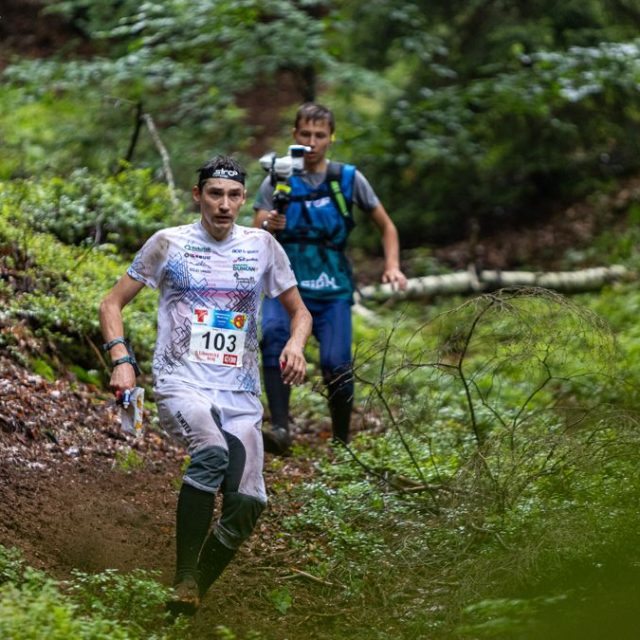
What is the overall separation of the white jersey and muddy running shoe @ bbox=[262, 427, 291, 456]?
8.10ft

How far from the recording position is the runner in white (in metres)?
5.09

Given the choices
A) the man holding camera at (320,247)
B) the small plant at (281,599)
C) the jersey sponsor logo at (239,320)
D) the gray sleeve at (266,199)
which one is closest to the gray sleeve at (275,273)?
the jersey sponsor logo at (239,320)

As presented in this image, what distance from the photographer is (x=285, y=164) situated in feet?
24.1

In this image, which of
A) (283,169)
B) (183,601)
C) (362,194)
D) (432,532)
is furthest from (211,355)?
(362,194)

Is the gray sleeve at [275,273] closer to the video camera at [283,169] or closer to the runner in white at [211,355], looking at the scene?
the runner in white at [211,355]

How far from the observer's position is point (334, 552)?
626 cm

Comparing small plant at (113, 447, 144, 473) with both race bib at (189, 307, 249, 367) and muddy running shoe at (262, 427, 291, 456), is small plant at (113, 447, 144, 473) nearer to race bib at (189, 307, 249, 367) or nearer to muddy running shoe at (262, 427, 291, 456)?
muddy running shoe at (262, 427, 291, 456)

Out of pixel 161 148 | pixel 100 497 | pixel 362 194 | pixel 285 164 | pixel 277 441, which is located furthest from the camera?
pixel 161 148

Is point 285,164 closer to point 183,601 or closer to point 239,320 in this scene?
point 239,320

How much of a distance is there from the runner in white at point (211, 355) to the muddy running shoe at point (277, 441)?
7.93 ft

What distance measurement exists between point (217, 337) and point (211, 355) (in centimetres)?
9

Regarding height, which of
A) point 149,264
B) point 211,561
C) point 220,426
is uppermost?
point 149,264

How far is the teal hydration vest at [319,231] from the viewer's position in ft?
25.1

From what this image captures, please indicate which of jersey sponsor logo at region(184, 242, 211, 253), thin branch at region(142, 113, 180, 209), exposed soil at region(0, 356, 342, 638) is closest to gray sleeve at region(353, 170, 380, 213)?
exposed soil at region(0, 356, 342, 638)
